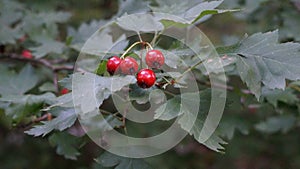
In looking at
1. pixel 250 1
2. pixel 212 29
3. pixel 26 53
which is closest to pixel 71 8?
pixel 26 53

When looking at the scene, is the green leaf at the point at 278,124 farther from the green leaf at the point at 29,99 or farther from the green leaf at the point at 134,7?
the green leaf at the point at 29,99

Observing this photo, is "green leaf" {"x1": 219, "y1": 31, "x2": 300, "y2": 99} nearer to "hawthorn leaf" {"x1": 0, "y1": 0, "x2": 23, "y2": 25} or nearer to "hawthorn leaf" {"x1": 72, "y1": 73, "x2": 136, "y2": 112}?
"hawthorn leaf" {"x1": 72, "y1": 73, "x2": 136, "y2": 112}

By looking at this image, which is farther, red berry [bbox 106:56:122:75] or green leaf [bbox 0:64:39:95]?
green leaf [bbox 0:64:39:95]

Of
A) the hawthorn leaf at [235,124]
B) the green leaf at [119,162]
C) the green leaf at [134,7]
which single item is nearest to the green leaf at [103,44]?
the green leaf at [134,7]

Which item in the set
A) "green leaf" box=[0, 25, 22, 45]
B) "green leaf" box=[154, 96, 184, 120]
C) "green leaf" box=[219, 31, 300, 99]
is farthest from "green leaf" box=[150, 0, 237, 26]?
"green leaf" box=[0, 25, 22, 45]

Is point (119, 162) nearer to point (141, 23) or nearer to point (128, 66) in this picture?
point (128, 66)

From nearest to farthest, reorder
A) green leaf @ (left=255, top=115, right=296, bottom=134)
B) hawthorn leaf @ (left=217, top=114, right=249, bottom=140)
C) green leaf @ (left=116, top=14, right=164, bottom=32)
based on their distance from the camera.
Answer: green leaf @ (left=116, top=14, right=164, bottom=32) < hawthorn leaf @ (left=217, top=114, right=249, bottom=140) < green leaf @ (left=255, top=115, right=296, bottom=134)

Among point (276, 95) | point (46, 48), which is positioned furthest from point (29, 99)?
point (276, 95)
